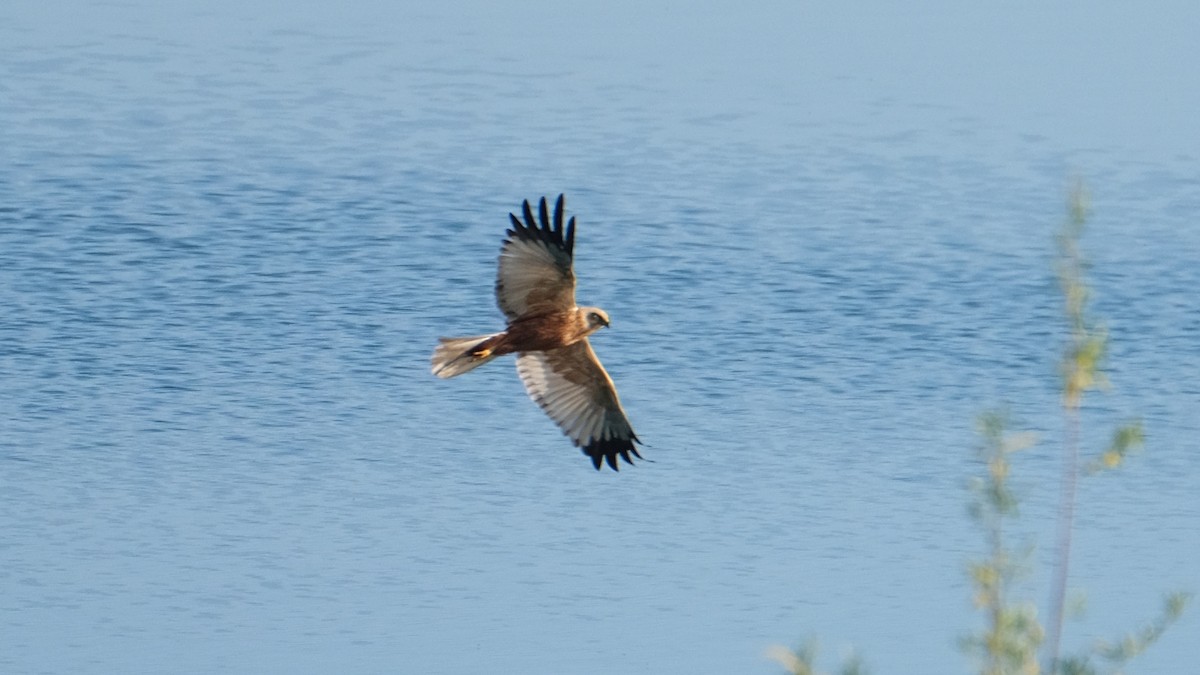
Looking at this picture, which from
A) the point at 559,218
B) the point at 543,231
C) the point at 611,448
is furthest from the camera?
the point at 611,448

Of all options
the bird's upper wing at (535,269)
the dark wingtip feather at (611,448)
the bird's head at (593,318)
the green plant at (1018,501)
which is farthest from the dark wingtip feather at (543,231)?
the green plant at (1018,501)

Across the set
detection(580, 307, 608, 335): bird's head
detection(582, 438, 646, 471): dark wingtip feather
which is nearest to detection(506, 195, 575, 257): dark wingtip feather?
detection(580, 307, 608, 335): bird's head

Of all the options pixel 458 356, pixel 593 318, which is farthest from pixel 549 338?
pixel 458 356

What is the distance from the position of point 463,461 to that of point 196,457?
1.12 m

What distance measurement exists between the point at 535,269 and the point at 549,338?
0.24m

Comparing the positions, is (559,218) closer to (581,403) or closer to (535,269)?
(535,269)

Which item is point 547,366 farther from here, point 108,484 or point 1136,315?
point 1136,315

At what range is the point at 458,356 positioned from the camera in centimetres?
732

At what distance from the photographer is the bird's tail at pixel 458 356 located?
7.30m

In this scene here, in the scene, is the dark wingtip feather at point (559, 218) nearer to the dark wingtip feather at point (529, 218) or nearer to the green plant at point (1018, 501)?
the dark wingtip feather at point (529, 218)

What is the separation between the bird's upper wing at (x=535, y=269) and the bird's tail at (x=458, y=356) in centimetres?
21

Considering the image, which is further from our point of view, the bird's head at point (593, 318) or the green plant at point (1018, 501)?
the bird's head at point (593, 318)

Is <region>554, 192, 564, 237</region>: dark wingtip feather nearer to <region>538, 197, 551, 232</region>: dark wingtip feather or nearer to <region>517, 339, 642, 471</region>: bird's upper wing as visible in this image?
<region>538, 197, 551, 232</region>: dark wingtip feather

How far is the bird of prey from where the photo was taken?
732cm
